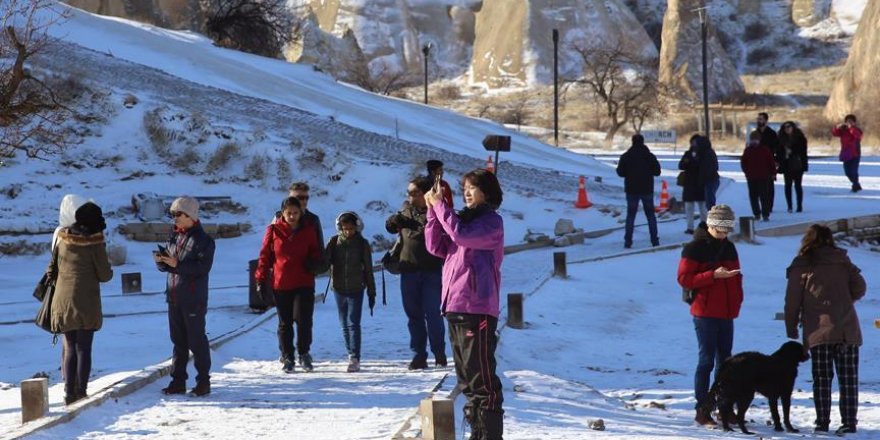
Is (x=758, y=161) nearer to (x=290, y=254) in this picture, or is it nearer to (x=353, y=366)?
(x=353, y=366)

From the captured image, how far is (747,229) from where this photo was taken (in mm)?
20094

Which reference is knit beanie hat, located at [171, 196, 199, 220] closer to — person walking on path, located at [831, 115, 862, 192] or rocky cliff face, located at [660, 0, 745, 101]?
person walking on path, located at [831, 115, 862, 192]

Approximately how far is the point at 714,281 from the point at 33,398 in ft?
15.3

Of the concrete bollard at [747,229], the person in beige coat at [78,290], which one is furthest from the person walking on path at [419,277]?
the concrete bollard at [747,229]

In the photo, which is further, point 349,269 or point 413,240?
point 349,269

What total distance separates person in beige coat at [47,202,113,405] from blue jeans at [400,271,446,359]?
256 cm

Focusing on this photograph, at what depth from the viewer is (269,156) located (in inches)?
1062

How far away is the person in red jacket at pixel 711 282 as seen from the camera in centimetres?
969

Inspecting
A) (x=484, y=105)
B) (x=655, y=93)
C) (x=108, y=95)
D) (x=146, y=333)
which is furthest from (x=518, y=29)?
(x=146, y=333)

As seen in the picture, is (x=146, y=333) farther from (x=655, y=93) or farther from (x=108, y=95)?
(x=655, y=93)

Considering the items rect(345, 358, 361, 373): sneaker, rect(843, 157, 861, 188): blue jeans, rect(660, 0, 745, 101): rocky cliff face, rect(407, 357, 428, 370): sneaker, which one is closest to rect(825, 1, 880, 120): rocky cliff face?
rect(660, 0, 745, 101): rocky cliff face

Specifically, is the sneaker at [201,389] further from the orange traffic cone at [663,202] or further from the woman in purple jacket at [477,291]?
the orange traffic cone at [663,202]

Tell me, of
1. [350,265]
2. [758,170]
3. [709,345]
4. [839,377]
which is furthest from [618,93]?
[709,345]

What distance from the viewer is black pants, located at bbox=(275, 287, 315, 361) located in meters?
11.4
